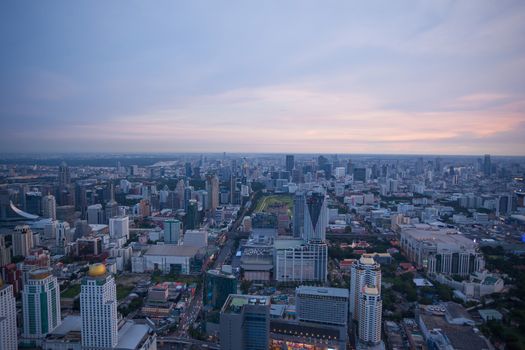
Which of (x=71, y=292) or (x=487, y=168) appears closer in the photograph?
(x=71, y=292)

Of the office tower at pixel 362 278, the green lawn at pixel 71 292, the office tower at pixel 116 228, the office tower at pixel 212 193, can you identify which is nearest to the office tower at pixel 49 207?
the office tower at pixel 116 228

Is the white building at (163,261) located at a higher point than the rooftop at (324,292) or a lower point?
lower

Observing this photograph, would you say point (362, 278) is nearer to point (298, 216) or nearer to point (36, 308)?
point (36, 308)

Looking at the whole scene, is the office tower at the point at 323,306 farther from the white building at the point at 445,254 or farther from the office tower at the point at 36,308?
the white building at the point at 445,254

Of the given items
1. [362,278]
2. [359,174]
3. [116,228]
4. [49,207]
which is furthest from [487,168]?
[49,207]

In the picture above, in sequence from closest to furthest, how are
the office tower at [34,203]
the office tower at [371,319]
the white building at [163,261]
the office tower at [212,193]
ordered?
1. the office tower at [371,319]
2. the office tower at [34,203]
3. the white building at [163,261]
4. the office tower at [212,193]

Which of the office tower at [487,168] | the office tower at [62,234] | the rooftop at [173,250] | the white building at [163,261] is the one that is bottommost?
the white building at [163,261]

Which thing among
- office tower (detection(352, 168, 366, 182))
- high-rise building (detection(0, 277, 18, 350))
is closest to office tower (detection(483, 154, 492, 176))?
office tower (detection(352, 168, 366, 182))
